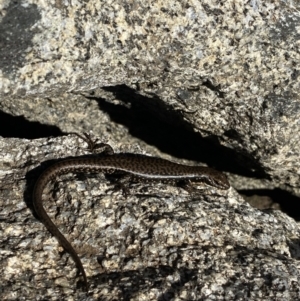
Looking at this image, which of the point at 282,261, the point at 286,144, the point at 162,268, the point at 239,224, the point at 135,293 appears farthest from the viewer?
the point at 286,144

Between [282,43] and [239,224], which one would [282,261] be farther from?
[282,43]

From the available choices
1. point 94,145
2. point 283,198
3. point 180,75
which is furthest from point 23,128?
point 283,198

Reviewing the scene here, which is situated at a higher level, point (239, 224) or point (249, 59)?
point (249, 59)

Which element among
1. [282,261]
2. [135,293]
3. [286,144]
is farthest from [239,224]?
[135,293]

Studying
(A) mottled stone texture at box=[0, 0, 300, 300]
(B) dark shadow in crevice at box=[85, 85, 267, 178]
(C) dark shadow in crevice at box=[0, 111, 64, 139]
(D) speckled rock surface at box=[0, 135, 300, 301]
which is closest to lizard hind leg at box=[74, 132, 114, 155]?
(A) mottled stone texture at box=[0, 0, 300, 300]

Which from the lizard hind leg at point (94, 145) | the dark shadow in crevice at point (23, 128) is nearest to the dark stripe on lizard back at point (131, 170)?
the lizard hind leg at point (94, 145)

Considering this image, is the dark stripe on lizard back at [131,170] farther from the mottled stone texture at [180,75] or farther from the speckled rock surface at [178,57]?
the speckled rock surface at [178,57]

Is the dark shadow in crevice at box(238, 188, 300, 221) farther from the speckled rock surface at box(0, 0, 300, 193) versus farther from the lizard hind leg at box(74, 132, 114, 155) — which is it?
the lizard hind leg at box(74, 132, 114, 155)
